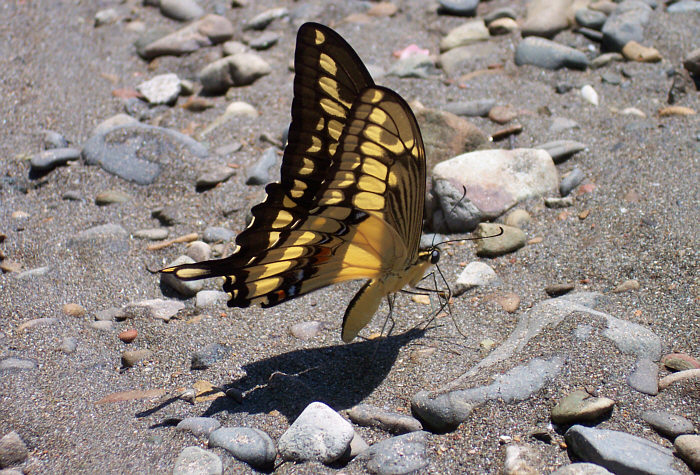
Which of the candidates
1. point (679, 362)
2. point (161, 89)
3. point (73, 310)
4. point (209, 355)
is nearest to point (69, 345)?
point (73, 310)

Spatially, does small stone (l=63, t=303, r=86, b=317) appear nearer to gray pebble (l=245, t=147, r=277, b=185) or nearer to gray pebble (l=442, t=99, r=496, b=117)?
gray pebble (l=245, t=147, r=277, b=185)

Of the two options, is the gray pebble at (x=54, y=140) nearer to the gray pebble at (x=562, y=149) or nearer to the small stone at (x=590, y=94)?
the gray pebble at (x=562, y=149)

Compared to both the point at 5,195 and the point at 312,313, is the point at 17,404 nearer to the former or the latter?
the point at 312,313

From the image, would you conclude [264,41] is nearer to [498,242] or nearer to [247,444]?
[498,242]

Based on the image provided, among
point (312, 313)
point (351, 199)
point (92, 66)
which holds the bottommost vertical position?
point (312, 313)

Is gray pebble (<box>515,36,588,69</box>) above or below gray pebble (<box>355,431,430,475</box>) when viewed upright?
above

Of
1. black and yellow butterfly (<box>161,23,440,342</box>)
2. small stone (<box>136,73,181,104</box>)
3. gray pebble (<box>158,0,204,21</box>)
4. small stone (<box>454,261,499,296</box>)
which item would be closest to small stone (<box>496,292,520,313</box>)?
small stone (<box>454,261,499,296</box>)

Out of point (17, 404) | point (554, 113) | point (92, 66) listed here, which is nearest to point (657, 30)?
point (554, 113)
